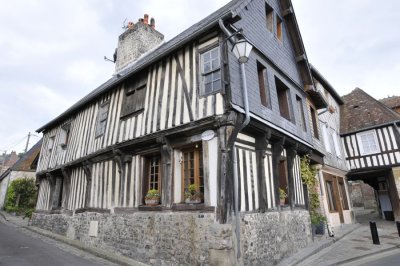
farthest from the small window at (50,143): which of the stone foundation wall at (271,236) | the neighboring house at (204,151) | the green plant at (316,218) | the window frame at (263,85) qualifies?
the green plant at (316,218)

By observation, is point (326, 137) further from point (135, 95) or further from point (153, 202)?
point (153, 202)

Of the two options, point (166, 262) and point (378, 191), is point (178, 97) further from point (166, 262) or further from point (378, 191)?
point (378, 191)

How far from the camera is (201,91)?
5.53 meters

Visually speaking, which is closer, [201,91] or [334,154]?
[201,91]

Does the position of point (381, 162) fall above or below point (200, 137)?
above

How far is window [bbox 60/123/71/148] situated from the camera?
10.8 m

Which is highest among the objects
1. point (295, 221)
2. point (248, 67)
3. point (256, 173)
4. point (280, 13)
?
point (280, 13)

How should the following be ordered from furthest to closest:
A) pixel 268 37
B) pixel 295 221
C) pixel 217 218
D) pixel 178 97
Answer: pixel 268 37 < pixel 295 221 < pixel 178 97 < pixel 217 218

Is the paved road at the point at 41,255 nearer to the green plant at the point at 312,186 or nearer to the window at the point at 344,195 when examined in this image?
the green plant at the point at 312,186

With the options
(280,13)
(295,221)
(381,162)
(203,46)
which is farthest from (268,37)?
(381,162)

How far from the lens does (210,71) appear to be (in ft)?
18.2

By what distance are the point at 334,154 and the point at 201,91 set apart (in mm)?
9271

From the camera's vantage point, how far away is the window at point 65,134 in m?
10.8

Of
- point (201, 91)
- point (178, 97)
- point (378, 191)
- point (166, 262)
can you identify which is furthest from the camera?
point (378, 191)
